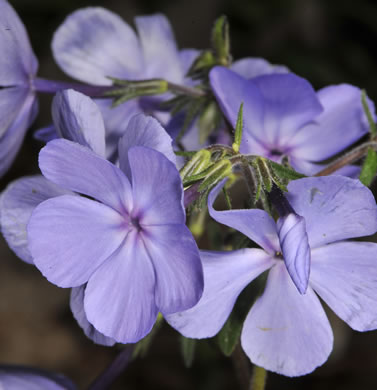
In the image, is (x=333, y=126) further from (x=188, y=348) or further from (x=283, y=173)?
(x=188, y=348)

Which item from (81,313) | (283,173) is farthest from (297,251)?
(81,313)

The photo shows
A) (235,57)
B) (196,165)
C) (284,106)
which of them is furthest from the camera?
(235,57)

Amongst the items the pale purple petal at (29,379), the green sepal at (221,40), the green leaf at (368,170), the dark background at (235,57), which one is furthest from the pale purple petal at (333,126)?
the dark background at (235,57)

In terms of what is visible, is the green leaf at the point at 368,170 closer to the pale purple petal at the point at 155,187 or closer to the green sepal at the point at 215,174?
the green sepal at the point at 215,174

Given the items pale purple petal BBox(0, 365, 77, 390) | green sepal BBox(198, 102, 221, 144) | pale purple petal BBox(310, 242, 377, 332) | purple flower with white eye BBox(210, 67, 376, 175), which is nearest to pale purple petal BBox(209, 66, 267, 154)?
purple flower with white eye BBox(210, 67, 376, 175)

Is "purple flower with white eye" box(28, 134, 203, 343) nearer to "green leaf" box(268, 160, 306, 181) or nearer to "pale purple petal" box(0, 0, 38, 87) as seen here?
"green leaf" box(268, 160, 306, 181)

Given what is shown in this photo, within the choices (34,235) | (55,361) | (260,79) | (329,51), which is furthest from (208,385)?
(34,235)
